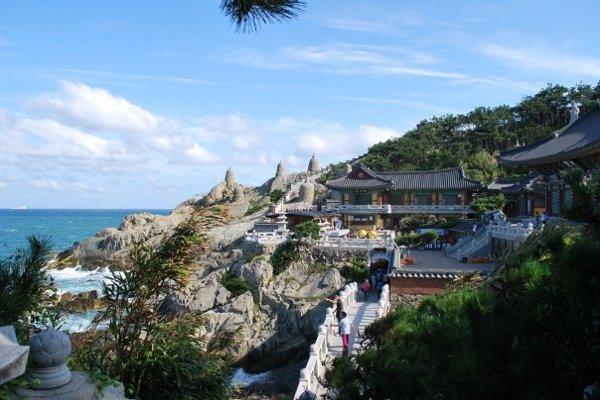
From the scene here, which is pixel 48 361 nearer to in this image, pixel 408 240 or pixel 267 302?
pixel 267 302

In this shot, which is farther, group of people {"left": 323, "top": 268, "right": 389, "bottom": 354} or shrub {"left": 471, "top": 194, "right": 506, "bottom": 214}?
shrub {"left": 471, "top": 194, "right": 506, "bottom": 214}

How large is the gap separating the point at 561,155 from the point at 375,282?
38.9ft

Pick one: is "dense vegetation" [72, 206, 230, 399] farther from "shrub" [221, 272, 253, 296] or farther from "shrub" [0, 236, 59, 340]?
"shrub" [221, 272, 253, 296]

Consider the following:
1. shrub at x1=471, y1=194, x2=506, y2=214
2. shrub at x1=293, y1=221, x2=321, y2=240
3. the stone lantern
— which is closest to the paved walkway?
shrub at x1=293, y1=221, x2=321, y2=240

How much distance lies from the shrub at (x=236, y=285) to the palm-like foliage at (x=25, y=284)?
23.2 meters

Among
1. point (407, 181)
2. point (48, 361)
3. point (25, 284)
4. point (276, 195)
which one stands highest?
point (407, 181)

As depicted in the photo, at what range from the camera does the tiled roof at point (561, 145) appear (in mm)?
24906

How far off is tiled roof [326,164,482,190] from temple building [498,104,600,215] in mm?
14863

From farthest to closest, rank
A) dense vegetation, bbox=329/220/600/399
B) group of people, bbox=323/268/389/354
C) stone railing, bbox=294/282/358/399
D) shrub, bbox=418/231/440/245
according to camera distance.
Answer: shrub, bbox=418/231/440/245, group of people, bbox=323/268/389/354, stone railing, bbox=294/282/358/399, dense vegetation, bbox=329/220/600/399

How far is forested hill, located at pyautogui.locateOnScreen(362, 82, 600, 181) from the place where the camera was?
62125mm

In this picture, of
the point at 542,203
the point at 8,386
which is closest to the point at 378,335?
the point at 8,386

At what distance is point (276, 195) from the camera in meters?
73.1

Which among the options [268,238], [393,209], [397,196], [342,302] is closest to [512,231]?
[342,302]

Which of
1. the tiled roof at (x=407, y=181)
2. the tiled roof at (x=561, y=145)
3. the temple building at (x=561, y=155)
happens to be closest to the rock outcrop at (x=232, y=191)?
the tiled roof at (x=407, y=181)
